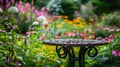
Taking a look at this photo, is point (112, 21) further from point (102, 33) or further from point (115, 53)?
point (115, 53)

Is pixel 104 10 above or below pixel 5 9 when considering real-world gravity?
below

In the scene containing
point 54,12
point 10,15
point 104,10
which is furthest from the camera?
point 104,10

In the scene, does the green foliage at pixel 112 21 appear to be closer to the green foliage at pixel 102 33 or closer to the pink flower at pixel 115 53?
the green foliage at pixel 102 33

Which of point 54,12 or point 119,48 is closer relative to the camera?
point 119,48

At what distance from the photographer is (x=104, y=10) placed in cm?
1680

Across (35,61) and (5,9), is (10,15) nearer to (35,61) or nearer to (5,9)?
(5,9)

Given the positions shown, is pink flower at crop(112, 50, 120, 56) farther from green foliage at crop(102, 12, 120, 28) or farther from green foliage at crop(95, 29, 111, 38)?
green foliage at crop(102, 12, 120, 28)

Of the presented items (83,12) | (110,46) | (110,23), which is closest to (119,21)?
(110,23)

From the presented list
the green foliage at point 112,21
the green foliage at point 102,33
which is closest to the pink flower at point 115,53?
the green foliage at point 102,33

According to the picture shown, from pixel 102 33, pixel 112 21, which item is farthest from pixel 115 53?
pixel 112 21

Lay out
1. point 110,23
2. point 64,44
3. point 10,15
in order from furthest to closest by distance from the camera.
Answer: point 110,23
point 10,15
point 64,44

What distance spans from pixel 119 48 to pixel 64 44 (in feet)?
2.80

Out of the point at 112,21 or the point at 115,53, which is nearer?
the point at 115,53

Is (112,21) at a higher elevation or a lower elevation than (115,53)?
lower
